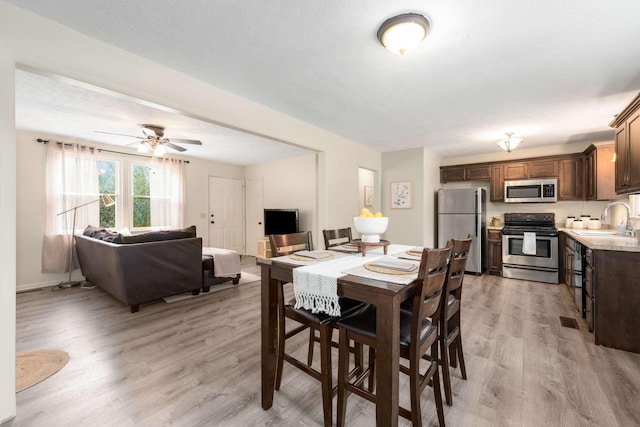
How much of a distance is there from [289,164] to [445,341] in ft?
17.3

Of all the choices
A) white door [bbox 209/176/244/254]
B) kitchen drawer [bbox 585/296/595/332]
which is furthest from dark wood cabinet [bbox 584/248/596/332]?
white door [bbox 209/176/244/254]

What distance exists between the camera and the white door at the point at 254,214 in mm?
6840

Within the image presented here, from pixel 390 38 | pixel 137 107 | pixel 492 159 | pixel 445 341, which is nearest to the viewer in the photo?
pixel 445 341

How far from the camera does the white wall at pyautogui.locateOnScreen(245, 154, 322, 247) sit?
595 centimetres

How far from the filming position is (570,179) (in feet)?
14.6

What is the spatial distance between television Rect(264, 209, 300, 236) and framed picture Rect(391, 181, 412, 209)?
6.79 ft

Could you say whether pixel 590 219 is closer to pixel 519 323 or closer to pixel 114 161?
pixel 519 323

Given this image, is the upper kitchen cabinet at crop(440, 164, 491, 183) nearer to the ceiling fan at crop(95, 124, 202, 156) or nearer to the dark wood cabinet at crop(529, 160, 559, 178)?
the dark wood cabinet at crop(529, 160, 559, 178)

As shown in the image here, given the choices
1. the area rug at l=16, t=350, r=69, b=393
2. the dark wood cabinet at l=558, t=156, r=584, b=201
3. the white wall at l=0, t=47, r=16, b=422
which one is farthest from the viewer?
the dark wood cabinet at l=558, t=156, r=584, b=201

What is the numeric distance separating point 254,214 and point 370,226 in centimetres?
544

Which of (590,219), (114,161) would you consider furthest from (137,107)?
(590,219)

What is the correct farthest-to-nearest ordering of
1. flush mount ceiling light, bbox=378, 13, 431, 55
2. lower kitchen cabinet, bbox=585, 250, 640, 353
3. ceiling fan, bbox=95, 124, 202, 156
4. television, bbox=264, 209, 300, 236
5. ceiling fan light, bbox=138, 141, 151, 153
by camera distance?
television, bbox=264, 209, 300, 236 → ceiling fan light, bbox=138, 141, 151, 153 → ceiling fan, bbox=95, 124, 202, 156 → lower kitchen cabinet, bbox=585, 250, 640, 353 → flush mount ceiling light, bbox=378, 13, 431, 55

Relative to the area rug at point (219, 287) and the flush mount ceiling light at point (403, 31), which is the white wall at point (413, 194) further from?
the flush mount ceiling light at point (403, 31)

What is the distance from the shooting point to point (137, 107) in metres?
3.02
